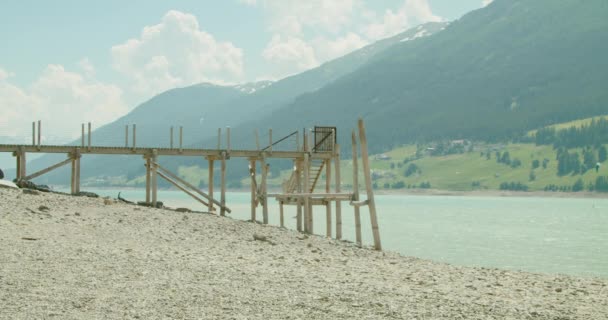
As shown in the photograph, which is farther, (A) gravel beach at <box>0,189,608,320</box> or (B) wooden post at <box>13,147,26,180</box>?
(B) wooden post at <box>13,147,26,180</box>

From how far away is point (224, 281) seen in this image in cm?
1975

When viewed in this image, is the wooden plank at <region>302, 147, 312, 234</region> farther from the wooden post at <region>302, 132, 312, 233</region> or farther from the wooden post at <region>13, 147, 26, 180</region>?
the wooden post at <region>13, 147, 26, 180</region>

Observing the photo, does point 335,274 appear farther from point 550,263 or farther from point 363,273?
point 550,263

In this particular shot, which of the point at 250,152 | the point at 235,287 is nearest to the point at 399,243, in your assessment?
the point at 250,152

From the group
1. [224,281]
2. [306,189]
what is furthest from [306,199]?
[224,281]

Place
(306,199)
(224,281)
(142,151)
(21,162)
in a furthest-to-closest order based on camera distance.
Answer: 1. (142,151)
2. (306,199)
3. (21,162)
4. (224,281)

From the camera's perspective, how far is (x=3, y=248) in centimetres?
2202

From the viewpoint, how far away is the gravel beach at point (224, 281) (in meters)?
16.4

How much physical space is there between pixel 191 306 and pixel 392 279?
24.5ft

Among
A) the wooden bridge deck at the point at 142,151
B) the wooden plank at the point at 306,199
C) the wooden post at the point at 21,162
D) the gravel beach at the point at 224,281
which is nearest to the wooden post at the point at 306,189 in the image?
the wooden plank at the point at 306,199

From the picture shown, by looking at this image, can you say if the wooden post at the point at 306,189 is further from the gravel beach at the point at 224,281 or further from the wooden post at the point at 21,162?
the wooden post at the point at 21,162

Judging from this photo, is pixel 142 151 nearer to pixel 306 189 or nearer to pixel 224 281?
pixel 306 189

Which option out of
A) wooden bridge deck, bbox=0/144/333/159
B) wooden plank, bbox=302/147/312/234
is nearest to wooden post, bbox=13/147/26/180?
wooden bridge deck, bbox=0/144/333/159

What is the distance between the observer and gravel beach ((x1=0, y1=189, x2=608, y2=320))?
16.4 m
